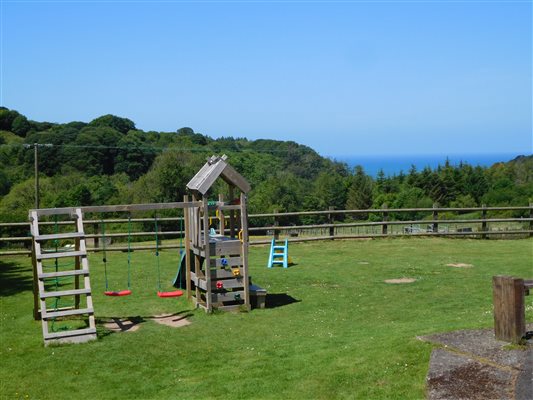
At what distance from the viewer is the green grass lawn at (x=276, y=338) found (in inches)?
306

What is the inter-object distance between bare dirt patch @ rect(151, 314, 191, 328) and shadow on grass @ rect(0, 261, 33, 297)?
4364 millimetres

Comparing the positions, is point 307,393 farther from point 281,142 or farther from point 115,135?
point 281,142

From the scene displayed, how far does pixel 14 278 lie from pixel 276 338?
29.5 feet

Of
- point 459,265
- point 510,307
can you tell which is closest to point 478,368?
point 510,307

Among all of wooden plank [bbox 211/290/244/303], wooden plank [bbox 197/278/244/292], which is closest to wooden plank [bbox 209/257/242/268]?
wooden plank [bbox 197/278/244/292]

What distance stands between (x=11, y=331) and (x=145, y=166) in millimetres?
59860

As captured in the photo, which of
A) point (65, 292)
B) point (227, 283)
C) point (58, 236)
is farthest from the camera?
point (227, 283)

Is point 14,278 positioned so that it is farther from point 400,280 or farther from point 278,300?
point 400,280

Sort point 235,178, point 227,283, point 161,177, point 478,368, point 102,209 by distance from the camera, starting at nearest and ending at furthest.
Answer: point 478,368
point 102,209
point 227,283
point 235,178
point 161,177

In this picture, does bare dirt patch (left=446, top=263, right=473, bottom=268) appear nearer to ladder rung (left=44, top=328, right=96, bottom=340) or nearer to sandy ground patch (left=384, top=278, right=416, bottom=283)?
sandy ground patch (left=384, top=278, right=416, bottom=283)

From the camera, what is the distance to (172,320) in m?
11.8

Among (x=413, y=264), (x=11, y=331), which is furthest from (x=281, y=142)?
(x=11, y=331)

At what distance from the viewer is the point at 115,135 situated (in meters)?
73.1

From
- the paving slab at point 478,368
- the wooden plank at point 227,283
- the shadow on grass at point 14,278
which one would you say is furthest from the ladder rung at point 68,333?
the paving slab at point 478,368
